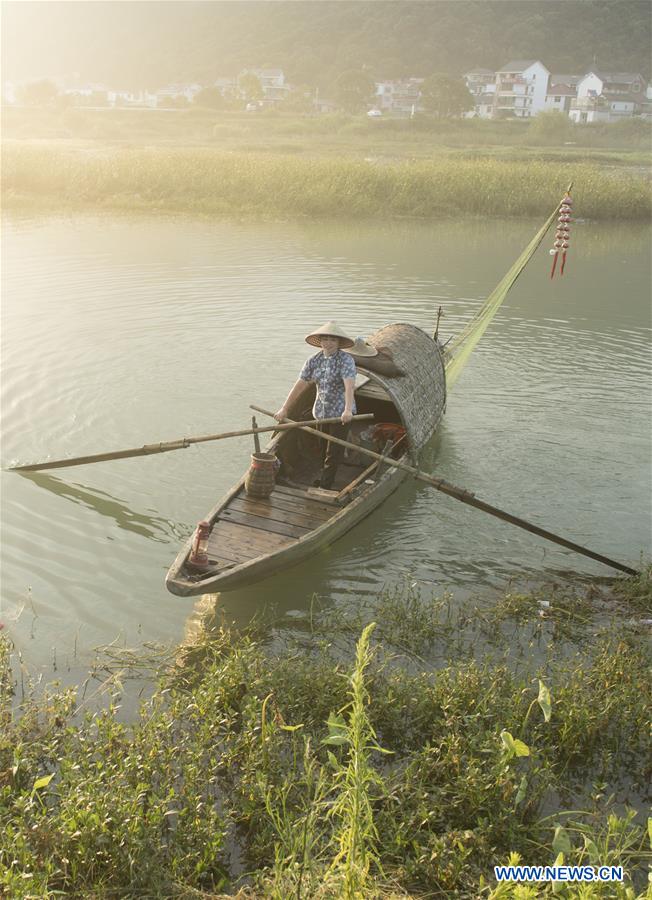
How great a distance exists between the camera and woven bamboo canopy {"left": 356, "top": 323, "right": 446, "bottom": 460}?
33.7 feet

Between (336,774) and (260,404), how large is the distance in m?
9.62

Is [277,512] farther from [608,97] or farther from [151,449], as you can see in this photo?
[608,97]

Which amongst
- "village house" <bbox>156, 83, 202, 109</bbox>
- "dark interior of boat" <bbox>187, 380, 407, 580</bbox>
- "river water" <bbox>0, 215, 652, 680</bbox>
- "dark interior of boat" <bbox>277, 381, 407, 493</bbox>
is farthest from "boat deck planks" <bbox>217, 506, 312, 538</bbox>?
"village house" <bbox>156, 83, 202, 109</bbox>

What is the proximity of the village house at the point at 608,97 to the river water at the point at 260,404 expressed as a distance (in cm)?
7318

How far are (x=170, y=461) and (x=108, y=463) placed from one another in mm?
911

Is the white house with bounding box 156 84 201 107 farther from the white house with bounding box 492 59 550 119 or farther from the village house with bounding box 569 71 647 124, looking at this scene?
the village house with bounding box 569 71 647 124

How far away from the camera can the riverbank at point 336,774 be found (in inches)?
186

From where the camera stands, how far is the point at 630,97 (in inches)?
3580

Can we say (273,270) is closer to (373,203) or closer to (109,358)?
Answer: (109,358)

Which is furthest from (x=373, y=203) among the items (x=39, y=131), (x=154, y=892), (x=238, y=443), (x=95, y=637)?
(x=39, y=131)

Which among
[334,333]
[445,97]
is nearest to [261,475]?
[334,333]

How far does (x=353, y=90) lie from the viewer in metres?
85.8

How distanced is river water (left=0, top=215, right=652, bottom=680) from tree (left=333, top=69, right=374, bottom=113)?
6829 cm

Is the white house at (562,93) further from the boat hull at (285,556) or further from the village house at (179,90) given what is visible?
the boat hull at (285,556)
